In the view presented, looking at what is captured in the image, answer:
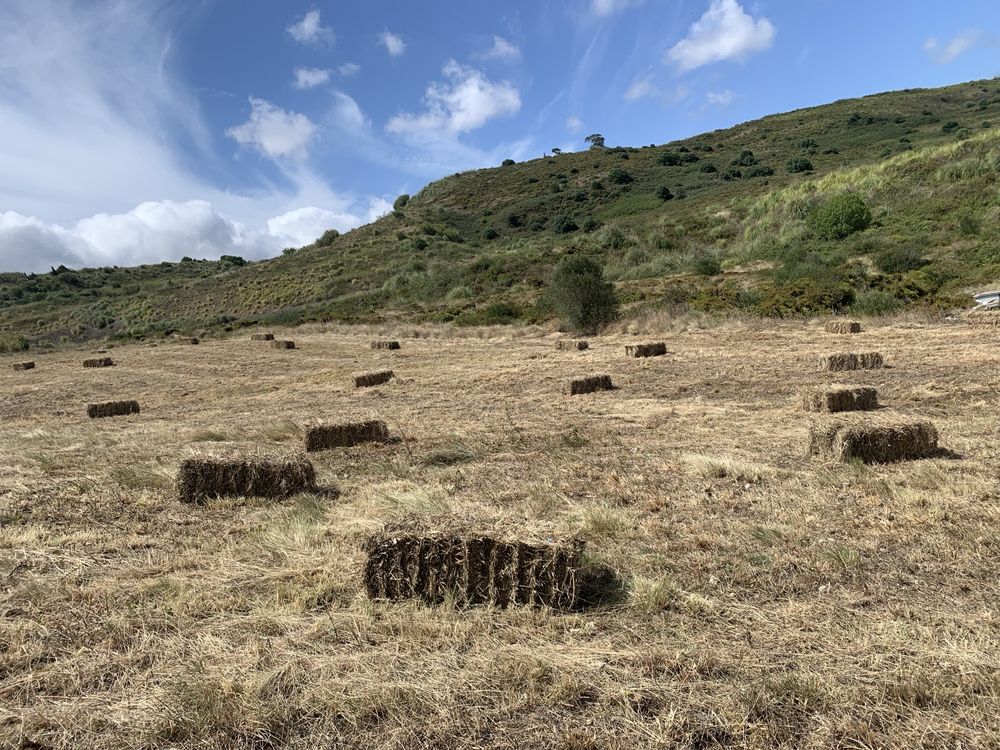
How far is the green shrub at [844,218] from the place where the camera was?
3697 cm

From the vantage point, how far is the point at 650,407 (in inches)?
433

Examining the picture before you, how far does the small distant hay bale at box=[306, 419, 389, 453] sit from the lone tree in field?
68.0 feet

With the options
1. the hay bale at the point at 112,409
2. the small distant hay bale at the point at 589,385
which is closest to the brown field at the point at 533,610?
the small distant hay bale at the point at 589,385

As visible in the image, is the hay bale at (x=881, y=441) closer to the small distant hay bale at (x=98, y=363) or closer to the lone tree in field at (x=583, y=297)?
the lone tree in field at (x=583, y=297)

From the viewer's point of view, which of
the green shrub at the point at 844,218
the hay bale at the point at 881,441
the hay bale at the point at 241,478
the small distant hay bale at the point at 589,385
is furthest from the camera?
the green shrub at the point at 844,218

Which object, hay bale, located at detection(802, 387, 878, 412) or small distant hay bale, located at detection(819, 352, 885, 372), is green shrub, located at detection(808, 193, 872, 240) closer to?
small distant hay bale, located at detection(819, 352, 885, 372)

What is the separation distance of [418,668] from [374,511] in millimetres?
2655

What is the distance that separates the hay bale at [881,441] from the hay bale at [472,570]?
3998 millimetres

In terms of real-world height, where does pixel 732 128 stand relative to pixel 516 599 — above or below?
above

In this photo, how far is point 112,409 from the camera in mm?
13547

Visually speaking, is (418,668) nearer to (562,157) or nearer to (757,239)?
(757,239)

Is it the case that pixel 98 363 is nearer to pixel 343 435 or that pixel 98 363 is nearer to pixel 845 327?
pixel 343 435

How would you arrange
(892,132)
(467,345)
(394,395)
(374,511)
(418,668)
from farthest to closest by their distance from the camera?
(892,132) < (467,345) < (394,395) < (374,511) < (418,668)

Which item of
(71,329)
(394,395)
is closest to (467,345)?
(394,395)
